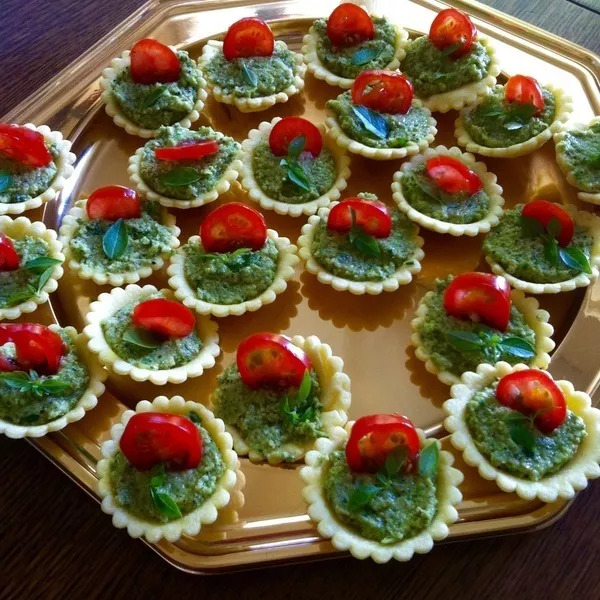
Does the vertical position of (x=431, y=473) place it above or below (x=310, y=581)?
above

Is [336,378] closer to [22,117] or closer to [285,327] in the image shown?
[285,327]

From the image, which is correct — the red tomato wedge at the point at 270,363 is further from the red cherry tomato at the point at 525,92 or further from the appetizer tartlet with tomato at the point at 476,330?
the red cherry tomato at the point at 525,92

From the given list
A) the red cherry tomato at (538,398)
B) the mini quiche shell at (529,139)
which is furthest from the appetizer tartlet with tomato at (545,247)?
the red cherry tomato at (538,398)

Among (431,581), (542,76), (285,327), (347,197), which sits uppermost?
(542,76)

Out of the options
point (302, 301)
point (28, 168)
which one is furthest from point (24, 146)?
point (302, 301)

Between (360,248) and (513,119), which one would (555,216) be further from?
(360,248)

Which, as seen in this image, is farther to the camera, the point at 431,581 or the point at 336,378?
the point at 336,378

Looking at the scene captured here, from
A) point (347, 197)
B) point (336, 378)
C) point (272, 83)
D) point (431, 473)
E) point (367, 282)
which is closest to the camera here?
point (431, 473)

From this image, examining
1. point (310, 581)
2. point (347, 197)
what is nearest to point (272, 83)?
point (347, 197)
